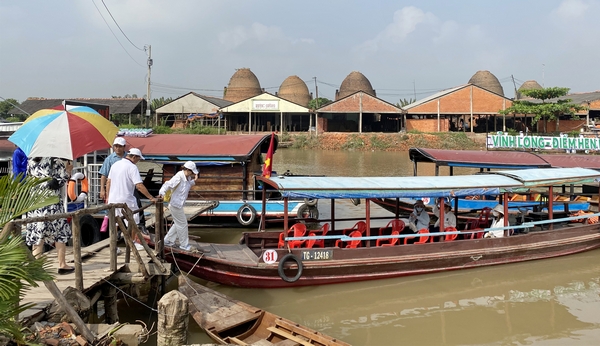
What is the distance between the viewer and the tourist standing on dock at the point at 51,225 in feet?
18.2

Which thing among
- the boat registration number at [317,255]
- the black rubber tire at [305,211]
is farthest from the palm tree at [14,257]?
the black rubber tire at [305,211]

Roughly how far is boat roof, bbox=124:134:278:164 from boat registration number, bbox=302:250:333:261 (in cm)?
416

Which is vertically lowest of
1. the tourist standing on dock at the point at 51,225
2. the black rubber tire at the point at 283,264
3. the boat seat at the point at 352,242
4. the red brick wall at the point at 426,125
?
the black rubber tire at the point at 283,264

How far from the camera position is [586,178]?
32.8ft

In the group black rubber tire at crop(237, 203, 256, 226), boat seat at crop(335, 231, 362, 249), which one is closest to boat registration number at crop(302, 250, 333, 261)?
boat seat at crop(335, 231, 362, 249)

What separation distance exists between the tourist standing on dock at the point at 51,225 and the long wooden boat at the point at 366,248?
1.89 m

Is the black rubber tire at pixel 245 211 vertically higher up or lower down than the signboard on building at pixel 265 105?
lower down

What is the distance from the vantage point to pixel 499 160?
1241 cm

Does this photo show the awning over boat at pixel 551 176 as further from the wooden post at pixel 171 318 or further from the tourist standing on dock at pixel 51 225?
the tourist standing on dock at pixel 51 225

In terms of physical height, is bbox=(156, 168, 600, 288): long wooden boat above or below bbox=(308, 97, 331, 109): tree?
below

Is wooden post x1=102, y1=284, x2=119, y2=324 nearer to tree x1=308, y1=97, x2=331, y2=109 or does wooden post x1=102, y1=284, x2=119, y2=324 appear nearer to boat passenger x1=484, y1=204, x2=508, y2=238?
boat passenger x1=484, y1=204, x2=508, y2=238

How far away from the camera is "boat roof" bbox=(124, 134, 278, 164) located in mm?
11586

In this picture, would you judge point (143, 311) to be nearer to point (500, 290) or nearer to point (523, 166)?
point (500, 290)

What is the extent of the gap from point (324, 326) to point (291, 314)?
0.59m
